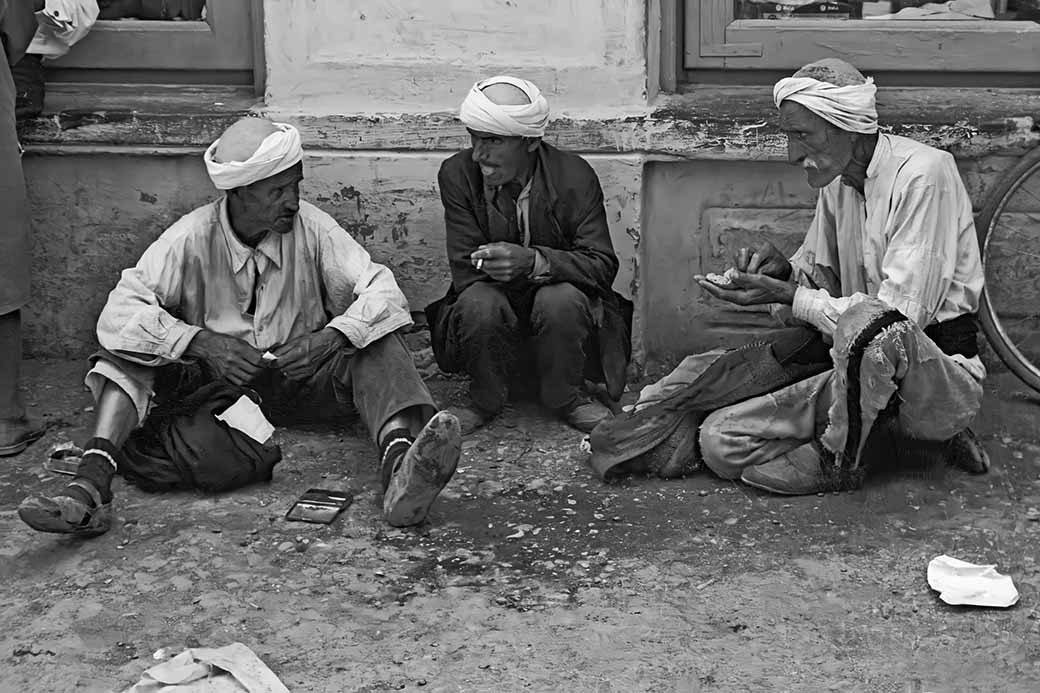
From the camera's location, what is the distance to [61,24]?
546 cm

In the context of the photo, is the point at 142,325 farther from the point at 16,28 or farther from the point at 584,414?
the point at 584,414

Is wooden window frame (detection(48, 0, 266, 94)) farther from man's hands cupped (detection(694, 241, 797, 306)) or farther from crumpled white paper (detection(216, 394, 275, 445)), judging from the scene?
man's hands cupped (detection(694, 241, 797, 306))

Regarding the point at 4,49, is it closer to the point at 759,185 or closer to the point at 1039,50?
the point at 759,185

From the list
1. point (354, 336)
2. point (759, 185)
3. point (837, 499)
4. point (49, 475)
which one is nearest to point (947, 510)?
point (837, 499)

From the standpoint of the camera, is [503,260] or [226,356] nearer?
[226,356]

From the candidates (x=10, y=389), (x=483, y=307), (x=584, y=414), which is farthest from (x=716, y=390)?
(x=10, y=389)

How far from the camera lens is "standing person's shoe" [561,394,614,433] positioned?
16.8 feet

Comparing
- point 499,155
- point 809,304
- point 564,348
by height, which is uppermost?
point 499,155

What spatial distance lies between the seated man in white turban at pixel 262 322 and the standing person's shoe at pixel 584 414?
620 millimetres

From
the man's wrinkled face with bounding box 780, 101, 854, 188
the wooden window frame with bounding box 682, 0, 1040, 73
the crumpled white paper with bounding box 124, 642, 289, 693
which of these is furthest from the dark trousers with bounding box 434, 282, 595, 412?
the crumpled white paper with bounding box 124, 642, 289, 693

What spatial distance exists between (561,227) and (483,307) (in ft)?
1.29

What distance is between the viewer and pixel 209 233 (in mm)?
4832

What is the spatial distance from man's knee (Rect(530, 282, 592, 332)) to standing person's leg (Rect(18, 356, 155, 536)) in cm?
125

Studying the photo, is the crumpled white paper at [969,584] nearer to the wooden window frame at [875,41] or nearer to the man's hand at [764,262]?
the man's hand at [764,262]
